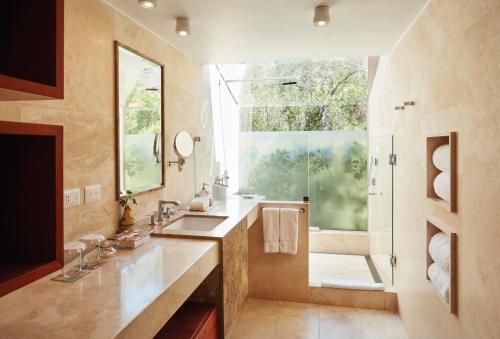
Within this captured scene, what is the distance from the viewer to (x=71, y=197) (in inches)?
73.0

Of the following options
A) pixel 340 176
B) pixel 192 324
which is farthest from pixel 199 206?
pixel 340 176

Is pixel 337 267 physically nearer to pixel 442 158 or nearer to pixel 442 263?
pixel 442 263

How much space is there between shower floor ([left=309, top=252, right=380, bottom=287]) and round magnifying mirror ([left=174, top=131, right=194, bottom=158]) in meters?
1.70

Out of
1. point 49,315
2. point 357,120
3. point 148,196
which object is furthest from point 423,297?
point 357,120

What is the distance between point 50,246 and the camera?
127cm

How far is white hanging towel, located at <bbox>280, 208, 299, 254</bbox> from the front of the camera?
3385mm

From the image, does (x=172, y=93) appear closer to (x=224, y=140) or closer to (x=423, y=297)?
(x=224, y=140)

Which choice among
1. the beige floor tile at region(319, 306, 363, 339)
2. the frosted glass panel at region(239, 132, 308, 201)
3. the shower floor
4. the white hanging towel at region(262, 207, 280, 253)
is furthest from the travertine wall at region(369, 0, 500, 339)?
the frosted glass panel at region(239, 132, 308, 201)

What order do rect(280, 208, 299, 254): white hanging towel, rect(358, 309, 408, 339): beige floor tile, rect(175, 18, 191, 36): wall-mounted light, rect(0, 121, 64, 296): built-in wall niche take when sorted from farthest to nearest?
rect(280, 208, 299, 254): white hanging towel
rect(358, 309, 408, 339): beige floor tile
rect(175, 18, 191, 36): wall-mounted light
rect(0, 121, 64, 296): built-in wall niche

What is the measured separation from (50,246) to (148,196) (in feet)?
4.55

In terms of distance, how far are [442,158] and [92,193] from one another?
1.94 meters

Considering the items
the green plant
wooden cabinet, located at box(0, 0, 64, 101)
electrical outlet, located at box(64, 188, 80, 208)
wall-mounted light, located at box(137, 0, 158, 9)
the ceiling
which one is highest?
the ceiling

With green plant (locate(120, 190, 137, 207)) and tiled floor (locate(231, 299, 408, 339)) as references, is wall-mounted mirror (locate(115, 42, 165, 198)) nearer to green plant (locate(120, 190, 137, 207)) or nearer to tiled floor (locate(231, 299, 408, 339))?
green plant (locate(120, 190, 137, 207))

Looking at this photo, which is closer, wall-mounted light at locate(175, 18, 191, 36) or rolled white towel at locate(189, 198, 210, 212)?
wall-mounted light at locate(175, 18, 191, 36)
